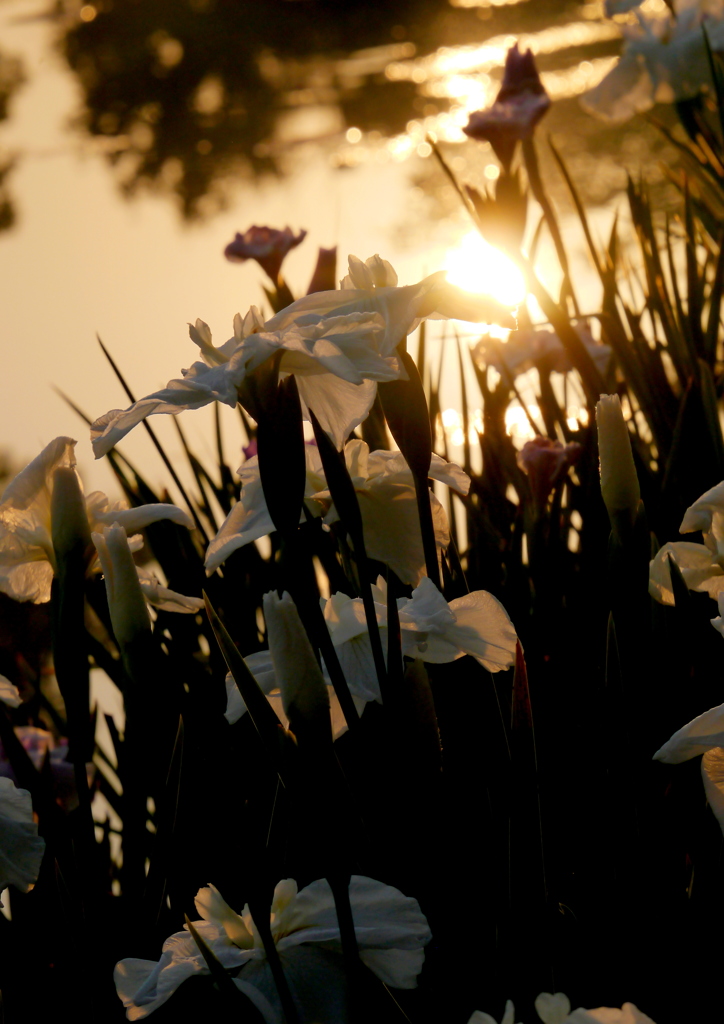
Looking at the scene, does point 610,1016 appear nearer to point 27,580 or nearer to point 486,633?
point 486,633

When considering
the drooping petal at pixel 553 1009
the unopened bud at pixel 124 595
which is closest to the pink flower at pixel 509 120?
the unopened bud at pixel 124 595

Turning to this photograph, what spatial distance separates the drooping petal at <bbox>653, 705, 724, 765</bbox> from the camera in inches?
Result: 9.5

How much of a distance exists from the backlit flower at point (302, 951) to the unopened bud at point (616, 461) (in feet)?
0.57

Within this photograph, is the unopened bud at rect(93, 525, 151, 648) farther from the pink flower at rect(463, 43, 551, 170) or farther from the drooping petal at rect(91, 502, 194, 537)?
the pink flower at rect(463, 43, 551, 170)

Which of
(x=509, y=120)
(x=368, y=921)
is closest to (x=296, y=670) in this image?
(x=368, y=921)

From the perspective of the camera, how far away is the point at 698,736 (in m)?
0.24

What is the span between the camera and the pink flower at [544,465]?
605 millimetres

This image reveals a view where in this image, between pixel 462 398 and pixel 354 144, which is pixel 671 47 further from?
pixel 354 144

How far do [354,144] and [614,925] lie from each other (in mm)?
6019

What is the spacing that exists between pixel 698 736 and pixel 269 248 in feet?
2.48

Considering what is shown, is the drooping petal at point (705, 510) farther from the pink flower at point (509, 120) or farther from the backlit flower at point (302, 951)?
the pink flower at point (509, 120)

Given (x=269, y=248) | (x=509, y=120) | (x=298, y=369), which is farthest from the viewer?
(x=269, y=248)

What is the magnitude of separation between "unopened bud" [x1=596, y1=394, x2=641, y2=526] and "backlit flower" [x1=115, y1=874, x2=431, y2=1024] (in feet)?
0.57

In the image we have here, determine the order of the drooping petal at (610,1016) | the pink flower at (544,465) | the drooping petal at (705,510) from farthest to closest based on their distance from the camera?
the pink flower at (544,465)
the drooping petal at (705,510)
the drooping petal at (610,1016)
